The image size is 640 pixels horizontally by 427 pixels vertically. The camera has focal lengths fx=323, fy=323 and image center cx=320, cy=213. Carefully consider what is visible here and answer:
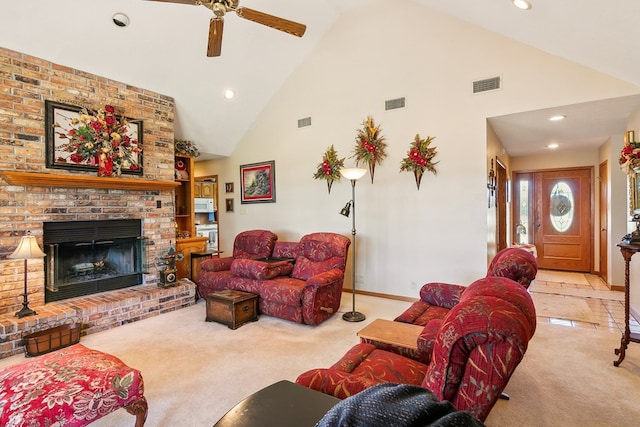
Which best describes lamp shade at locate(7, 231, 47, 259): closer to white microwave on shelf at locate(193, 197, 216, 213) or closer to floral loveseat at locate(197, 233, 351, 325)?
floral loveseat at locate(197, 233, 351, 325)

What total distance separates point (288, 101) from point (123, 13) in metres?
2.65

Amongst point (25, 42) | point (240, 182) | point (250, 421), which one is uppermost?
point (25, 42)

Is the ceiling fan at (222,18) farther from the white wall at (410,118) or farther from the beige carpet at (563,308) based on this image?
the beige carpet at (563,308)

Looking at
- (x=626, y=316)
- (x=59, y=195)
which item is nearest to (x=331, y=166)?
(x=59, y=195)

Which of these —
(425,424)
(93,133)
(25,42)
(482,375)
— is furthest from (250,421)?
(25,42)

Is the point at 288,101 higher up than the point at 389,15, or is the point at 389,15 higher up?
the point at 389,15

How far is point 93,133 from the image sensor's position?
396 centimetres

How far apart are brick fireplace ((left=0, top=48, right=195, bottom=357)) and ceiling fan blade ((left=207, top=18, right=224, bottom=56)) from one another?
2022mm

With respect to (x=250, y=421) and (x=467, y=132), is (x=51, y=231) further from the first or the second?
(x=467, y=132)

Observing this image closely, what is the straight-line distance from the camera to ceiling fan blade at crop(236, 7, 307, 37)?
9.02 ft

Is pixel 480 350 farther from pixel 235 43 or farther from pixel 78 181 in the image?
pixel 235 43

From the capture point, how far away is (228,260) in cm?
489

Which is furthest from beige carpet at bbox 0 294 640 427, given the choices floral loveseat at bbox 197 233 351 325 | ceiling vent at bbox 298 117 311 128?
ceiling vent at bbox 298 117 311 128

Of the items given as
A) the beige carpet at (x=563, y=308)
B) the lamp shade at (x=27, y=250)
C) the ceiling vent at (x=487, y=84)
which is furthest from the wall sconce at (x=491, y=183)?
the lamp shade at (x=27, y=250)
